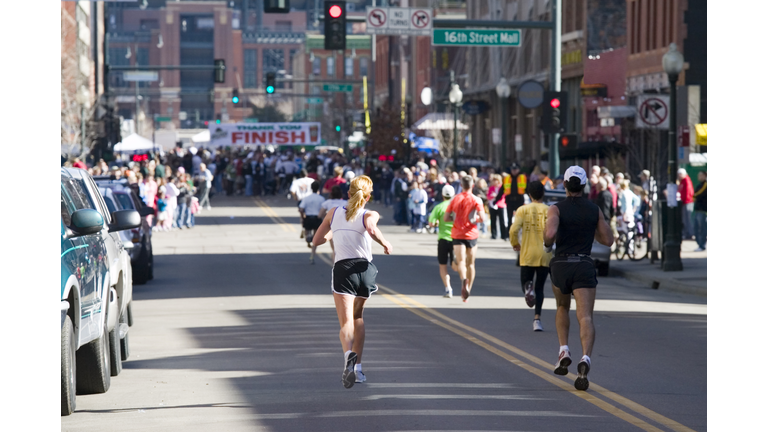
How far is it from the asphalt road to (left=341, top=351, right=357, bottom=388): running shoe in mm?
116

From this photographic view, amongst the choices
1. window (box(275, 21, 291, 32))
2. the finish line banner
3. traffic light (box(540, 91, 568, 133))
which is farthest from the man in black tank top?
window (box(275, 21, 291, 32))

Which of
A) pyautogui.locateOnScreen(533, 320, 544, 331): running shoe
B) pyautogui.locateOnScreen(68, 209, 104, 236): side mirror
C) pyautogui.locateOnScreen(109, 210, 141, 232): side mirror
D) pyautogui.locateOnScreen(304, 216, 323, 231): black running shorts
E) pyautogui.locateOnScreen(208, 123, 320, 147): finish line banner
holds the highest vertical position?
pyautogui.locateOnScreen(208, 123, 320, 147): finish line banner

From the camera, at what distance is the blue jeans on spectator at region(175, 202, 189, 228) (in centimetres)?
3609

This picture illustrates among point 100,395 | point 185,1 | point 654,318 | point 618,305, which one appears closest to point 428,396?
point 100,395

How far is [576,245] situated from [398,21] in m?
18.9

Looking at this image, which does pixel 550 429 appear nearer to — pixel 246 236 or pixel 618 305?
pixel 618 305

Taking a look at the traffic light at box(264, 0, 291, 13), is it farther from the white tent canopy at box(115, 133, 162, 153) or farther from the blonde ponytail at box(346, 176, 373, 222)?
the white tent canopy at box(115, 133, 162, 153)

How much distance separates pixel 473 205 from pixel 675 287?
4.47 meters

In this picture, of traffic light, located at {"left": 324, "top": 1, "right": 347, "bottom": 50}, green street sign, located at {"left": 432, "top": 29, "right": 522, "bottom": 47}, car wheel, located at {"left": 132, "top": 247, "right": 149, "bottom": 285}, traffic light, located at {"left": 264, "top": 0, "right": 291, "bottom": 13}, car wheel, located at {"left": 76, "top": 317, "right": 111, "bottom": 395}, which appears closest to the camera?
car wheel, located at {"left": 76, "top": 317, "right": 111, "bottom": 395}

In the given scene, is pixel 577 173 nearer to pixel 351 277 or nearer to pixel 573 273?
pixel 573 273

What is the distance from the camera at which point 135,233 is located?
2028 cm

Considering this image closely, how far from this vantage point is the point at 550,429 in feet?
26.9

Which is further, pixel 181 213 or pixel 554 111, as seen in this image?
pixel 181 213

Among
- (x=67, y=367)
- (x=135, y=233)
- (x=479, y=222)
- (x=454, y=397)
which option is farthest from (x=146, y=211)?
(x=67, y=367)
